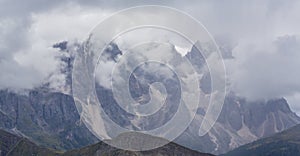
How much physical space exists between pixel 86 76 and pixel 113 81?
461 centimetres

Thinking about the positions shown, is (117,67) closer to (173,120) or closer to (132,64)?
(132,64)

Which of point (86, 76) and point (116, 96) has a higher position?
point (86, 76)

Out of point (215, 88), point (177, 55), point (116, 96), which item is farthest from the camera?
point (177, 55)

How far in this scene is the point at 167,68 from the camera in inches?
1443

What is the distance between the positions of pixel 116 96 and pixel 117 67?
2443mm

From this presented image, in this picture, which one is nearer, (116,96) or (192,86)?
(116,96)

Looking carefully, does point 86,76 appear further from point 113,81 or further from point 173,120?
point 173,120

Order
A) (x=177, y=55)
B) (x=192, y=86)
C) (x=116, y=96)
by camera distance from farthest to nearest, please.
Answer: (x=177, y=55), (x=192, y=86), (x=116, y=96)

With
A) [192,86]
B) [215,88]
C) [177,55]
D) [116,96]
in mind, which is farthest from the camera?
[177,55]

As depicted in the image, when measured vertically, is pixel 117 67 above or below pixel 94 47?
below

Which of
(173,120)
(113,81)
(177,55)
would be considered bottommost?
(173,120)

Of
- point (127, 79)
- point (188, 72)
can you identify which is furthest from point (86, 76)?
point (188, 72)

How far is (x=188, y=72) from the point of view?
3534cm

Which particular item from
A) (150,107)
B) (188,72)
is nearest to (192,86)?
(188,72)
